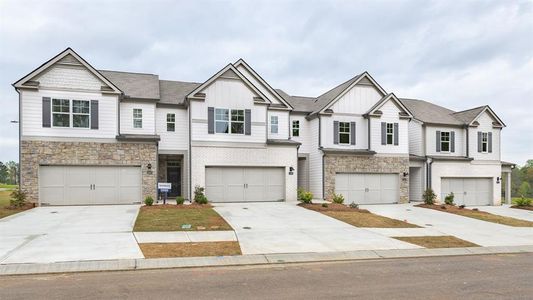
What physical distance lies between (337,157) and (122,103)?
1433 cm

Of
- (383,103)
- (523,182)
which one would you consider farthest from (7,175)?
(523,182)

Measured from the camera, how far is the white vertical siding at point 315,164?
1008 inches

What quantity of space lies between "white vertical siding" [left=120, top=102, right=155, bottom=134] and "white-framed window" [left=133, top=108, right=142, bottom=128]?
0.57 feet

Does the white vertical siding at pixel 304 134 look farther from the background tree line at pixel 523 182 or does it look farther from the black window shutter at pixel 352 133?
the background tree line at pixel 523 182

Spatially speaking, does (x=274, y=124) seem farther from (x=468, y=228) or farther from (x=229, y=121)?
(x=468, y=228)

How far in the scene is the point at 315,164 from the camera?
86.3 feet

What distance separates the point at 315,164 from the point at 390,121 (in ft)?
20.6

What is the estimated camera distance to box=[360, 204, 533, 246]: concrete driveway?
13523 millimetres

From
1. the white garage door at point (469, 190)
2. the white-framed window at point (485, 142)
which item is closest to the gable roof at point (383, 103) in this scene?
the white garage door at point (469, 190)

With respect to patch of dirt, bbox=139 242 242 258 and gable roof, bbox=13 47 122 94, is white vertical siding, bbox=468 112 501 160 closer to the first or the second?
patch of dirt, bbox=139 242 242 258

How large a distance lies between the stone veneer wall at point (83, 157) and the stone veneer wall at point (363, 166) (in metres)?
11.2

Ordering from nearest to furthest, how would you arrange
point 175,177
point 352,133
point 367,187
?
point 175,177 < point 367,187 < point 352,133

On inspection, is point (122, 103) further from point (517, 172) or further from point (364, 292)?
point (517, 172)

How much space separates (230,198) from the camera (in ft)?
76.6
